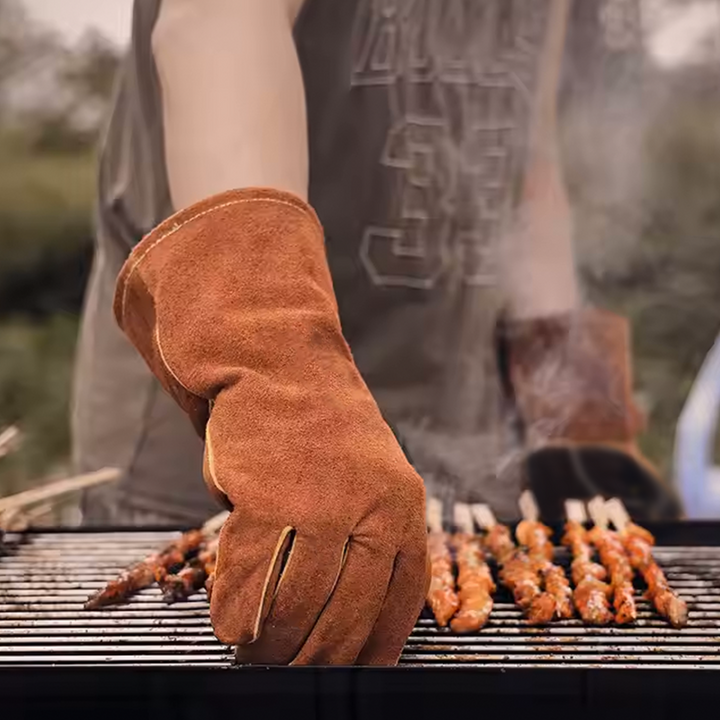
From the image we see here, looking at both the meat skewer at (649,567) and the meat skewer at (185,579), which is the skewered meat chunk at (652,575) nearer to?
the meat skewer at (649,567)

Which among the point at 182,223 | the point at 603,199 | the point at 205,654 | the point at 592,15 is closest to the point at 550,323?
the point at 603,199

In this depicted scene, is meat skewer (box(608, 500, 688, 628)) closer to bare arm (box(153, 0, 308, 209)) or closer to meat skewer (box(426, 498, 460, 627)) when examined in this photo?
meat skewer (box(426, 498, 460, 627))

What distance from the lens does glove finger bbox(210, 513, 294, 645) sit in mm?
1143

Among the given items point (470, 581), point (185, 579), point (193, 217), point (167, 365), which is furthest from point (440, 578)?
point (193, 217)

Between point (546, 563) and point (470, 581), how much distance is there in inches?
5.8

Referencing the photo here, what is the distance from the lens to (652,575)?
1.45 m

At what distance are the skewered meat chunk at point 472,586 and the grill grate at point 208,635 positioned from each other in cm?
2

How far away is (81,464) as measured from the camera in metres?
2.06

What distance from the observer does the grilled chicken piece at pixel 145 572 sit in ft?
4.68

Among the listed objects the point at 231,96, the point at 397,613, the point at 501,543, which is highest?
the point at 231,96

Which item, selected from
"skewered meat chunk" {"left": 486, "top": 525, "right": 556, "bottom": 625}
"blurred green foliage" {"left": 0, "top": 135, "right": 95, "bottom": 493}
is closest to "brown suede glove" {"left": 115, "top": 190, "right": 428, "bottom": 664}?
"skewered meat chunk" {"left": 486, "top": 525, "right": 556, "bottom": 625}

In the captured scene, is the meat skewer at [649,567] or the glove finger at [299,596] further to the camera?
the meat skewer at [649,567]

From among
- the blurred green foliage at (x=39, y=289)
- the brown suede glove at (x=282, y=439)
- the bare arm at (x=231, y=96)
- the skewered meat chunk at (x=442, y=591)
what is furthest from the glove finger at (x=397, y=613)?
the blurred green foliage at (x=39, y=289)

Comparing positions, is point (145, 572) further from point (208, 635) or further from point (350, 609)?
point (350, 609)
